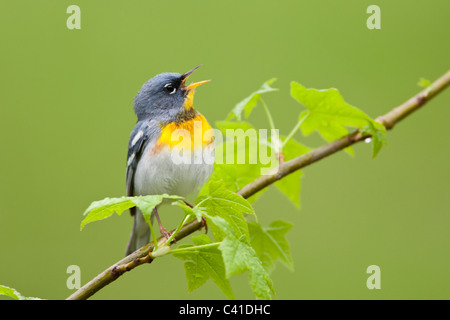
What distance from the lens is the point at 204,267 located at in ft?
5.32

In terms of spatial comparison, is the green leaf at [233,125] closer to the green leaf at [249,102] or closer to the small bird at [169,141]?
the green leaf at [249,102]

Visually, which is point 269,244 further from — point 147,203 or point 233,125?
point 147,203

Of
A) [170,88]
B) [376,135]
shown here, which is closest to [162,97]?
[170,88]

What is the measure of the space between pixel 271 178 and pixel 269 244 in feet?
1.03

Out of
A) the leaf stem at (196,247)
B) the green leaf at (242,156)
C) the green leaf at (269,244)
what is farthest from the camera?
the green leaf at (269,244)

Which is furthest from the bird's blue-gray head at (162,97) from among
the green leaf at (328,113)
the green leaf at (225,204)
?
the green leaf at (225,204)

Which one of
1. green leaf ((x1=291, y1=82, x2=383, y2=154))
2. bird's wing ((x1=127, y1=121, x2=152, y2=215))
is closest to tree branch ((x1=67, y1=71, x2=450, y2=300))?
green leaf ((x1=291, y1=82, x2=383, y2=154))

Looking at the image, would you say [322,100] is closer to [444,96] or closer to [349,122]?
[349,122]

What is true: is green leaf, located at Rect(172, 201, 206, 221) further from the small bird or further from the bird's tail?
the bird's tail

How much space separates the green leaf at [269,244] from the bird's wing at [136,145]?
0.91 metres

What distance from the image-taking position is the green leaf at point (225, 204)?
5.01 ft

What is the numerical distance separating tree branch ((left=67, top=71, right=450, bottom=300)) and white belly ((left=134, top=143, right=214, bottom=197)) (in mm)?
682

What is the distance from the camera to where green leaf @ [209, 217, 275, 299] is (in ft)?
4.15
